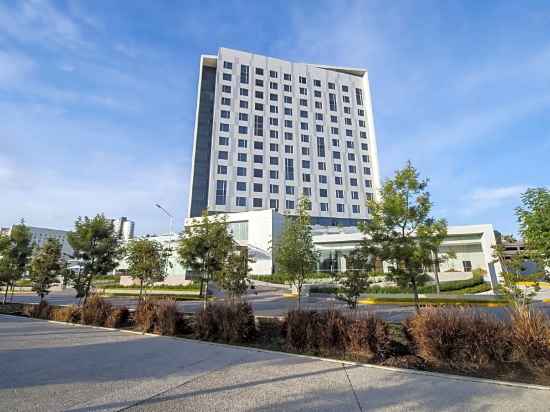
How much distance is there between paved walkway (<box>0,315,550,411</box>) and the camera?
4125 mm

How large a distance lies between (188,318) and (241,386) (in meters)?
5.81

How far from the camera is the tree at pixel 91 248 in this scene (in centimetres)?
1554

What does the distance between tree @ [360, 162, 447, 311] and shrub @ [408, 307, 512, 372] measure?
4.14 meters

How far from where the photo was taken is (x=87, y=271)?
611 inches

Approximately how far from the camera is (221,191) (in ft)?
169

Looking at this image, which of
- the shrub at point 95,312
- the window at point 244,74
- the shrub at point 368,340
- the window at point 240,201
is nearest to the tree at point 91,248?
the shrub at point 95,312

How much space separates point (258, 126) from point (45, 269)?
47580mm

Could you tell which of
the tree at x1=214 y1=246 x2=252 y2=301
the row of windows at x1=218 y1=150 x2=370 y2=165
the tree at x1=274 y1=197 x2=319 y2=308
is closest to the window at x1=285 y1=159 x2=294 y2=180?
the row of windows at x1=218 y1=150 x2=370 y2=165

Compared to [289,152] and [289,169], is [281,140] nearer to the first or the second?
[289,152]

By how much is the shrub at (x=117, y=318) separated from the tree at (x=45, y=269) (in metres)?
8.51

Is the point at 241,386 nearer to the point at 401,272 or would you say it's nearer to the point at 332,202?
the point at 401,272

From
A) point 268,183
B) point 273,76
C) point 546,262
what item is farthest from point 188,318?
point 273,76

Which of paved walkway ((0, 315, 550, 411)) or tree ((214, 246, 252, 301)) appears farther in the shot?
tree ((214, 246, 252, 301))

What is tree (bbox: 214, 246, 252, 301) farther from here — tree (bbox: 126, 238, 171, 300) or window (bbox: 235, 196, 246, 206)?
window (bbox: 235, 196, 246, 206)
